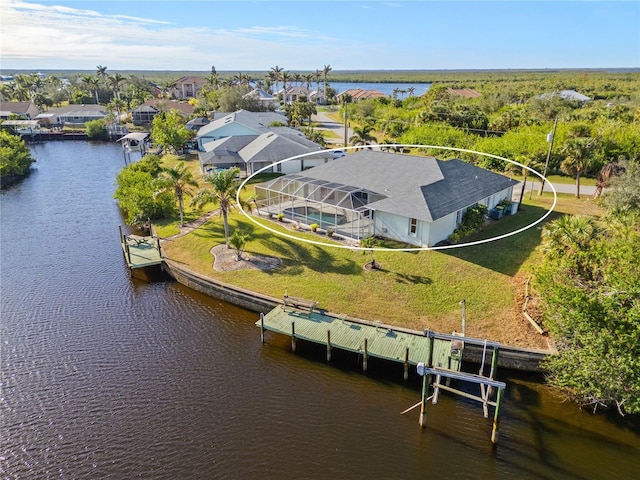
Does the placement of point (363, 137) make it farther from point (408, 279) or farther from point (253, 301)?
point (253, 301)

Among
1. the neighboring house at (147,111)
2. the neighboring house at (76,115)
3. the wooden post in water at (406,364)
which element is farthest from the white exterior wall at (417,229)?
the neighboring house at (76,115)

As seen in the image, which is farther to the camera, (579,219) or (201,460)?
(579,219)

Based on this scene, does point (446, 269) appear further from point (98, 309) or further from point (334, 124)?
point (334, 124)

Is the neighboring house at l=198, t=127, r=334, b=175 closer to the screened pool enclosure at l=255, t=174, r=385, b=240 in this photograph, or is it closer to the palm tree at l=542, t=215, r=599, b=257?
the screened pool enclosure at l=255, t=174, r=385, b=240

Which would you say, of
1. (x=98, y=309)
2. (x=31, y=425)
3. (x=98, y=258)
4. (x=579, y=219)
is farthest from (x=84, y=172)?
(x=579, y=219)

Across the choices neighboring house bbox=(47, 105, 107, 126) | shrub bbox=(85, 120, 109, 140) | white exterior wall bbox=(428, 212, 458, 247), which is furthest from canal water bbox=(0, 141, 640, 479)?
neighboring house bbox=(47, 105, 107, 126)
